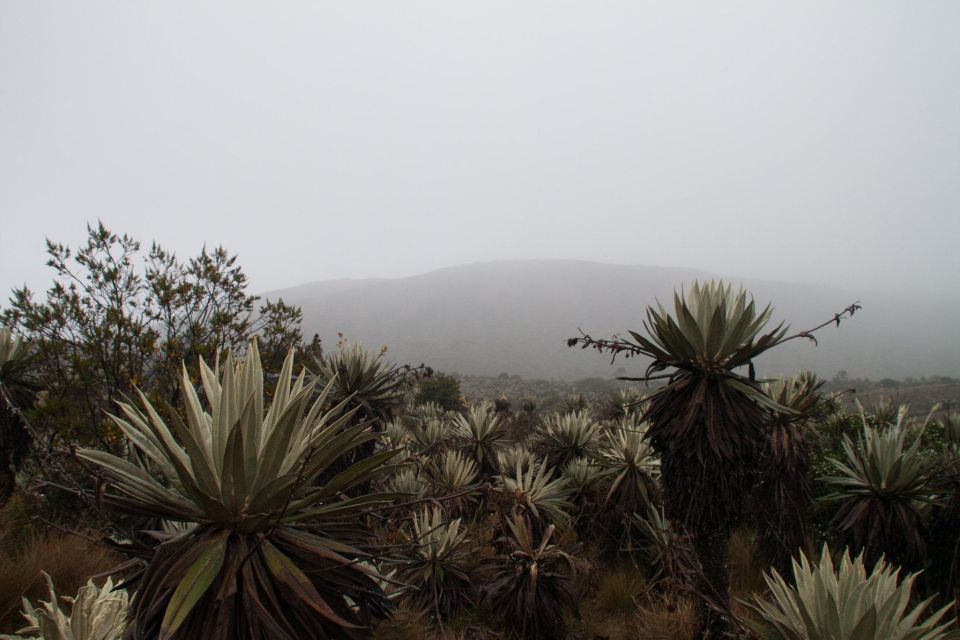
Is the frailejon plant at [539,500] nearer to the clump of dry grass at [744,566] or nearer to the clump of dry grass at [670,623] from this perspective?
the clump of dry grass at [670,623]

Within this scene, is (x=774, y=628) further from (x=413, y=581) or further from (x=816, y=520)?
(x=816, y=520)

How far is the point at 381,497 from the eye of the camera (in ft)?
6.72

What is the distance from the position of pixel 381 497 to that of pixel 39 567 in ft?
14.0

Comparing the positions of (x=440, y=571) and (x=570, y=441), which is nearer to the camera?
(x=440, y=571)

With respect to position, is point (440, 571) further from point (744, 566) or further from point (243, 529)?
point (744, 566)

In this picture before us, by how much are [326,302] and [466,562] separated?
128170 mm

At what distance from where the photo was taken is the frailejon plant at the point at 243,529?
63.5 inches

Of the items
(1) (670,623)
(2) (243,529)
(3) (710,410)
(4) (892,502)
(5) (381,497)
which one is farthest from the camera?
(1) (670,623)

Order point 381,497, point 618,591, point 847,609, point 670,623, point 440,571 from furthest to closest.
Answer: point 618,591 < point 440,571 < point 670,623 < point 847,609 < point 381,497

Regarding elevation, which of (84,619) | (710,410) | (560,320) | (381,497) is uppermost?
(381,497)

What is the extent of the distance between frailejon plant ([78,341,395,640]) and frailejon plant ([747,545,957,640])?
2.22m

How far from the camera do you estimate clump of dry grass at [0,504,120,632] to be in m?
3.48

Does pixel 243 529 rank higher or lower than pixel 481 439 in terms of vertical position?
higher

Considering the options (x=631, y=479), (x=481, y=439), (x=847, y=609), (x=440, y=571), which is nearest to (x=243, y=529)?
(x=847, y=609)
